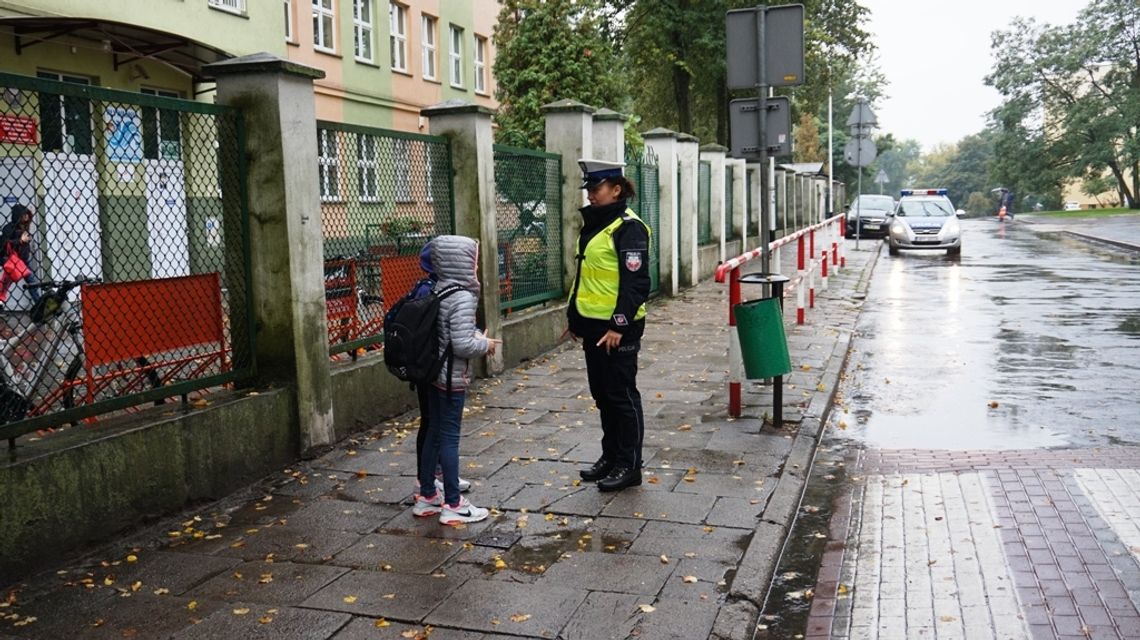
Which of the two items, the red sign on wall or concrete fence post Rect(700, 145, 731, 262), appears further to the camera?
concrete fence post Rect(700, 145, 731, 262)

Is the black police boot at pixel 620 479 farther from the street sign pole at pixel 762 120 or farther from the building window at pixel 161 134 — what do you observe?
the building window at pixel 161 134

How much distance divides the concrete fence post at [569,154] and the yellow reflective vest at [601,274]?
642 cm

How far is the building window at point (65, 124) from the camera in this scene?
5.33 metres

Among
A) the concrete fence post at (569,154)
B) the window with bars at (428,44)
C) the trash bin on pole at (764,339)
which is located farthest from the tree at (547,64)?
the trash bin on pole at (764,339)

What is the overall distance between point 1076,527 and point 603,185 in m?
3.09

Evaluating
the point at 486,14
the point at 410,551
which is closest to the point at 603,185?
the point at 410,551

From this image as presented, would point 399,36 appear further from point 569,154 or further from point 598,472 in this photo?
point 598,472

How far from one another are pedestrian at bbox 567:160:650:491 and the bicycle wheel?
241 centimetres

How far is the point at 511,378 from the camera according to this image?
1008 centimetres

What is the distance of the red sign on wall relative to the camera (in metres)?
5.00

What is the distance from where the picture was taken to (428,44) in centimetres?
3191

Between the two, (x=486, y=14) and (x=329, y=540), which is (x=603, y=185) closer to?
(x=329, y=540)

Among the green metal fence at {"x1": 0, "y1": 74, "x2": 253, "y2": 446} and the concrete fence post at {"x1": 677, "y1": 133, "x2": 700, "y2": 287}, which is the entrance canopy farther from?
the green metal fence at {"x1": 0, "y1": 74, "x2": 253, "y2": 446}

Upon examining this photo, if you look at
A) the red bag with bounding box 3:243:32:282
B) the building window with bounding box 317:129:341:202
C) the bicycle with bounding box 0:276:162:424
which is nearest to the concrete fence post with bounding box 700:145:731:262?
the building window with bounding box 317:129:341:202
